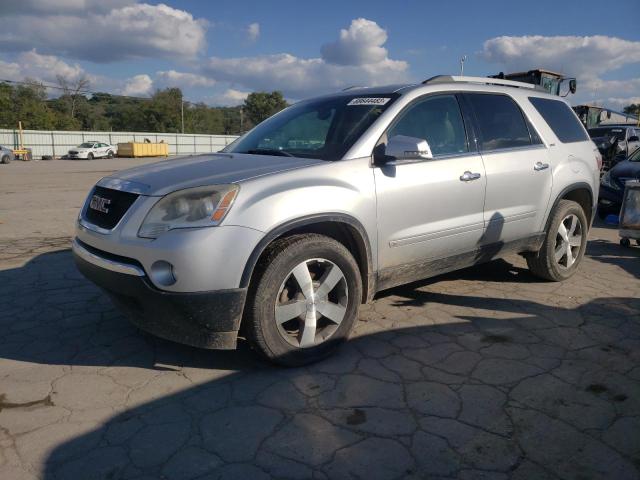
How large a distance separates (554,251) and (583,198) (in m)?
0.75

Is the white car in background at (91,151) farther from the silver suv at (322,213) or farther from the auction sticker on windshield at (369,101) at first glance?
the auction sticker on windshield at (369,101)

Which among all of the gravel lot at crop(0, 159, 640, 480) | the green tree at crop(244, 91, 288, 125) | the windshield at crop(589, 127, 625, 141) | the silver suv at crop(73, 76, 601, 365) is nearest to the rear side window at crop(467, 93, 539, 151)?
the silver suv at crop(73, 76, 601, 365)

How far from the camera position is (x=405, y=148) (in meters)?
3.19

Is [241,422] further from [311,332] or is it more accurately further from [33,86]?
[33,86]

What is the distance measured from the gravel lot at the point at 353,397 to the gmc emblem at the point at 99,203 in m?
0.99

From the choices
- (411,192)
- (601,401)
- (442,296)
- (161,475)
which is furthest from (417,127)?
(161,475)

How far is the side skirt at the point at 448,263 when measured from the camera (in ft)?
11.6

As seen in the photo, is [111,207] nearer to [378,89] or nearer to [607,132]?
[378,89]

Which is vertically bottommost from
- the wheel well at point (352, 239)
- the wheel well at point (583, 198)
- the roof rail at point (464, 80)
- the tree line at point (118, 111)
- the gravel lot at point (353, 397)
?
the gravel lot at point (353, 397)

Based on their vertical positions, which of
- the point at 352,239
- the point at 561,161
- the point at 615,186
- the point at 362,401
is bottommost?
the point at 362,401

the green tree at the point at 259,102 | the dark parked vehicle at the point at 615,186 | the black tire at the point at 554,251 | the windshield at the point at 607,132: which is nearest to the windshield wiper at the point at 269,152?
the black tire at the point at 554,251

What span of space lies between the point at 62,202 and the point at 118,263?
9.53m

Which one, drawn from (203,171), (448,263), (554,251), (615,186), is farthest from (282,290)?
(615,186)

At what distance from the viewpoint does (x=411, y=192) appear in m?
3.44
